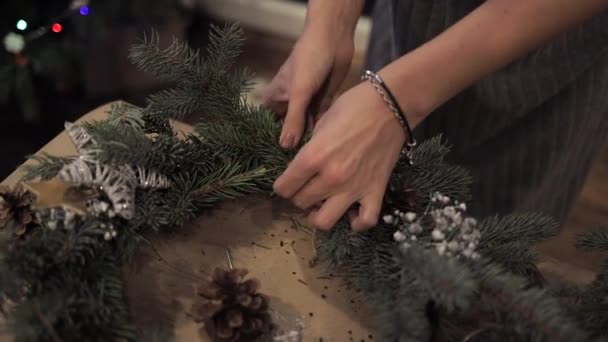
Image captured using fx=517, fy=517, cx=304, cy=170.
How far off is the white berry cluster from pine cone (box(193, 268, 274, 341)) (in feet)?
0.50

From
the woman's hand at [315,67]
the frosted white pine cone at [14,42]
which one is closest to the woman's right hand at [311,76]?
the woman's hand at [315,67]

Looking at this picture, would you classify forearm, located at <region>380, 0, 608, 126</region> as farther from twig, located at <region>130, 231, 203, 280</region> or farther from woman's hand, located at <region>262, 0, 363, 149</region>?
twig, located at <region>130, 231, 203, 280</region>

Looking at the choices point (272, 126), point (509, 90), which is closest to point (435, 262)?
point (272, 126)

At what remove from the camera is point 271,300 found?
54 cm

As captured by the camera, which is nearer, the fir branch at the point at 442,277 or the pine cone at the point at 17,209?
the fir branch at the point at 442,277

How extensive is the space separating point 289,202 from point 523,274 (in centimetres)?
28

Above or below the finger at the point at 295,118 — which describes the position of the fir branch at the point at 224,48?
above

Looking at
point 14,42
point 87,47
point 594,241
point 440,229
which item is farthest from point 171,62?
point 87,47

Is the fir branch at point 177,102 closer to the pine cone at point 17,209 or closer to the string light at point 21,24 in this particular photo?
the pine cone at point 17,209

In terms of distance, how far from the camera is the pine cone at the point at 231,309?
0.47 metres

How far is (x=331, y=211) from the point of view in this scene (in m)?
0.55

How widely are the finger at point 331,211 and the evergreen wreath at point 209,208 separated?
2 centimetres

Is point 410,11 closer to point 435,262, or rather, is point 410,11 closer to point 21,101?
point 435,262

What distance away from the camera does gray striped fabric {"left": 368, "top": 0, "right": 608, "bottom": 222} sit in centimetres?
74
